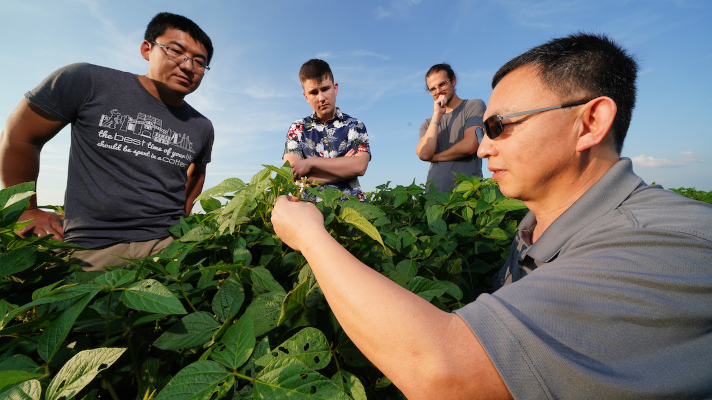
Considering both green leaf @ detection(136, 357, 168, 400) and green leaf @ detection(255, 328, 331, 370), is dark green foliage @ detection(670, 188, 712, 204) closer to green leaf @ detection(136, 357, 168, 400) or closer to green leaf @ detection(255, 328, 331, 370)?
green leaf @ detection(255, 328, 331, 370)

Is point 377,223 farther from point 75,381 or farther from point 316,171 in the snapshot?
point 316,171

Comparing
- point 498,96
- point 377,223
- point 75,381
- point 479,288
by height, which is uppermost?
point 498,96

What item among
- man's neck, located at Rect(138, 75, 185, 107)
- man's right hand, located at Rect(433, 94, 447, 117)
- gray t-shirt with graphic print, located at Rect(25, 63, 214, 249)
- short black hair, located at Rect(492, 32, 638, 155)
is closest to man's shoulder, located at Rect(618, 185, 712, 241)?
short black hair, located at Rect(492, 32, 638, 155)

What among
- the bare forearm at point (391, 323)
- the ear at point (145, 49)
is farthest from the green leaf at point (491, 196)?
the ear at point (145, 49)

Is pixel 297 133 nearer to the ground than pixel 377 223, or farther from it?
farther from it

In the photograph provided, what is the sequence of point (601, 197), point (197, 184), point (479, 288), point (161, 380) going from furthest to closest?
point (197, 184) < point (479, 288) < point (601, 197) < point (161, 380)

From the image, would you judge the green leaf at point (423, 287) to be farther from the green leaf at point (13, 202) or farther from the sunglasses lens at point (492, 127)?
the green leaf at point (13, 202)

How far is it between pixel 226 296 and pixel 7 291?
0.83 m

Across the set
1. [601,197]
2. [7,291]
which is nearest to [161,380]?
[7,291]

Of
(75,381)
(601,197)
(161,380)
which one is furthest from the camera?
(601,197)

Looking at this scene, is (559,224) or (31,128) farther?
(31,128)

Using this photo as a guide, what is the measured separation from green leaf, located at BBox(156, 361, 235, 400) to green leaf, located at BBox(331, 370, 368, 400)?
0.91 ft

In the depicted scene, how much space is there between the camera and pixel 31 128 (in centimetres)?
260

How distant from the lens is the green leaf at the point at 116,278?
963 mm
